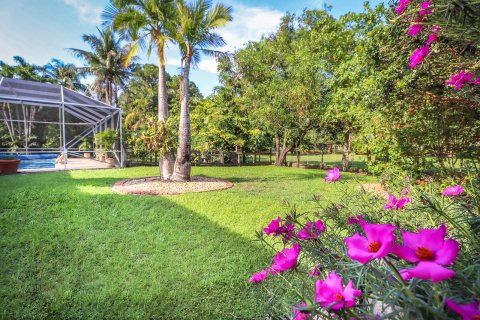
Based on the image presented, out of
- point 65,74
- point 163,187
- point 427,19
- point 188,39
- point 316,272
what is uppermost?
point 65,74

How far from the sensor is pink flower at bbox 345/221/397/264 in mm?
561

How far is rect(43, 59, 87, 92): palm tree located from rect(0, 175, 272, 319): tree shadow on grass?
25.7 meters

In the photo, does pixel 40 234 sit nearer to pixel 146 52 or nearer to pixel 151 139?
pixel 151 139

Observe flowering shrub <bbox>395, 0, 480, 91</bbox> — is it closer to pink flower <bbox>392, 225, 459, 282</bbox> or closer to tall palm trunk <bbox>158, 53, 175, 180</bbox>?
pink flower <bbox>392, 225, 459, 282</bbox>

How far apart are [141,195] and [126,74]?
62.5 ft

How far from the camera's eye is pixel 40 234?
374 cm

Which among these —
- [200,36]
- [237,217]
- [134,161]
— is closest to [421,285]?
[237,217]

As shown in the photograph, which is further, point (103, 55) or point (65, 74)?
point (65, 74)

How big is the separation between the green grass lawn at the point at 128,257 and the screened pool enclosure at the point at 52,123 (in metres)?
A: 7.05

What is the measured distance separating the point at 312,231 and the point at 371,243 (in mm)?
548

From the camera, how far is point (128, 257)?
3150mm

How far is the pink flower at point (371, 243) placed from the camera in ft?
1.84

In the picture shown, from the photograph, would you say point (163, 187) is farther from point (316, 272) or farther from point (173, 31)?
point (316, 272)

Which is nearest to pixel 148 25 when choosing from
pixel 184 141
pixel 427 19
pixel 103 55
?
pixel 184 141
